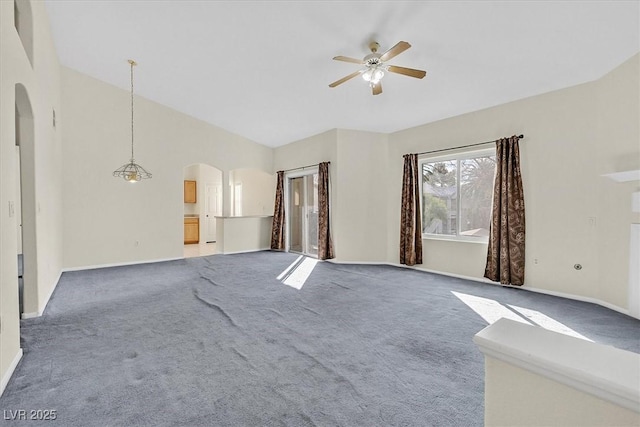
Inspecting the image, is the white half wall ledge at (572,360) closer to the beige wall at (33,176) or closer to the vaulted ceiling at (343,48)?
the beige wall at (33,176)

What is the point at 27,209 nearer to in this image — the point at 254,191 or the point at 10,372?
the point at 10,372

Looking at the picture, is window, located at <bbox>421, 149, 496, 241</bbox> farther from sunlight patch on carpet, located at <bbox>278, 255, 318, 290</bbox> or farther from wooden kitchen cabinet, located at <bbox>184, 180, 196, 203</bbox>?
wooden kitchen cabinet, located at <bbox>184, 180, 196, 203</bbox>

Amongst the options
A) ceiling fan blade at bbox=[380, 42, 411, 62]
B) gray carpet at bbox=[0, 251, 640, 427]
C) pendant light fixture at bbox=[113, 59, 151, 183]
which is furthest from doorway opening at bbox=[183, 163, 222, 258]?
ceiling fan blade at bbox=[380, 42, 411, 62]

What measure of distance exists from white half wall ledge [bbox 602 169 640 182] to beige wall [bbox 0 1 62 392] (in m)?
5.60

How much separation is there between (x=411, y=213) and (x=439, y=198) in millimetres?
557

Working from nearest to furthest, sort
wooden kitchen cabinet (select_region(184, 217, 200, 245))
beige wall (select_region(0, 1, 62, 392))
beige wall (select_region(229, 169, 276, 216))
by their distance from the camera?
beige wall (select_region(0, 1, 62, 392)) < beige wall (select_region(229, 169, 276, 216)) < wooden kitchen cabinet (select_region(184, 217, 200, 245))

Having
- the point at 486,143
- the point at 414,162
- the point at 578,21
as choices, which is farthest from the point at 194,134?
the point at 578,21

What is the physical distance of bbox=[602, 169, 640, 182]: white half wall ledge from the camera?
3.27 metres

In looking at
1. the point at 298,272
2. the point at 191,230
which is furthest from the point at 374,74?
the point at 191,230

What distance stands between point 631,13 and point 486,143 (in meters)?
2.15

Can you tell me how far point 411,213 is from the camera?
5699 mm

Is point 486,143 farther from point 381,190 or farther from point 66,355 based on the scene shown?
point 66,355

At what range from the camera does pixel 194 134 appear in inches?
279

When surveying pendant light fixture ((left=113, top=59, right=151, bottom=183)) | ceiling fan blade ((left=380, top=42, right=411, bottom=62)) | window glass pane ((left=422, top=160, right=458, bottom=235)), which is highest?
ceiling fan blade ((left=380, top=42, right=411, bottom=62))
